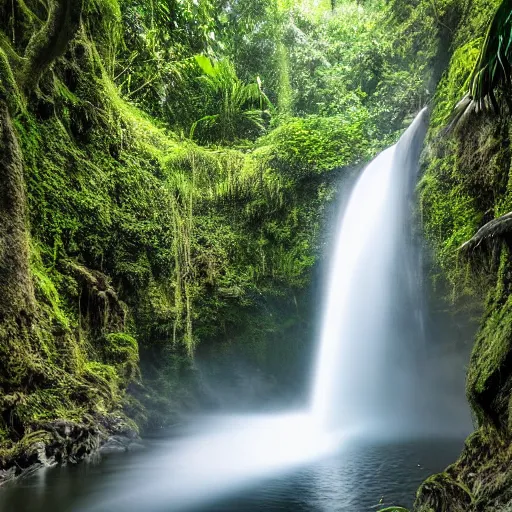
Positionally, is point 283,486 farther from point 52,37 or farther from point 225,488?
point 52,37

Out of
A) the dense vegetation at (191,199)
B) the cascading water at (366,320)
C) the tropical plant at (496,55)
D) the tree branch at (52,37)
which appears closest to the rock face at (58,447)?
the dense vegetation at (191,199)

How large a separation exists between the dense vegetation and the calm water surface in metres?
0.52

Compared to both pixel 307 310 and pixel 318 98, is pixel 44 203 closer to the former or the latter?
pixel 307 310

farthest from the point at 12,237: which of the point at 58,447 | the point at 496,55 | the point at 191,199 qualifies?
the point at 496,55

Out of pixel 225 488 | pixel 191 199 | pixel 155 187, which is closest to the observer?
pixel 225 488

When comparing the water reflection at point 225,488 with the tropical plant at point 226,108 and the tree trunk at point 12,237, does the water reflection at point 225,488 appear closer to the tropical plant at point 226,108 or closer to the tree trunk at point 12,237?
the tree trunk at point 12,237

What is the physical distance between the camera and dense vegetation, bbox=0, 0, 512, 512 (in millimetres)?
3979

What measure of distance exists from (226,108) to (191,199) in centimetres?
314

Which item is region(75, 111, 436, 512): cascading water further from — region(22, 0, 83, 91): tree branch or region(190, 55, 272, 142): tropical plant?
region(22, 0, 83, 91): tree branch

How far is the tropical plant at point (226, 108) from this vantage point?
9.64 m

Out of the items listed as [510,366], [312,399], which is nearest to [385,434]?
[312,399]

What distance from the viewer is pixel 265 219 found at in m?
8.64

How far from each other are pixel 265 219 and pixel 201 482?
549 cm

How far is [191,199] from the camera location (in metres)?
7.91
